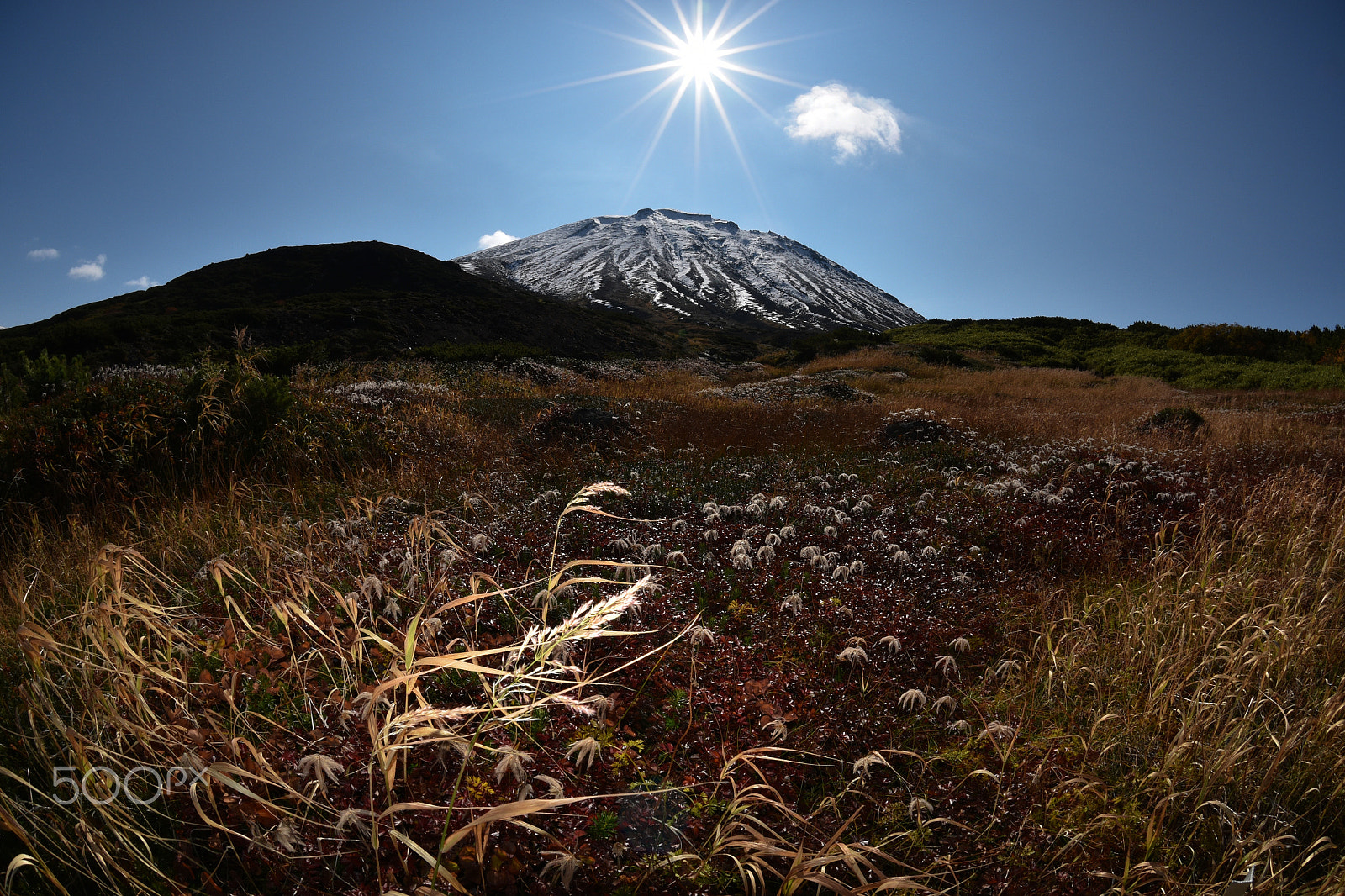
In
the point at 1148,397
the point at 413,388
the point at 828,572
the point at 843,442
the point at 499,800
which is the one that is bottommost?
the point at 499,800

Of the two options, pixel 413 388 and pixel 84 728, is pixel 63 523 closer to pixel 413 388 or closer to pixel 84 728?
pixel 84 728

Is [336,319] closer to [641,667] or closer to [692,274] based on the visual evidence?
[641,667]

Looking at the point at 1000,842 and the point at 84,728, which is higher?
the point at 84,728

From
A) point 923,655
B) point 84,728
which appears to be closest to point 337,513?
point 84,728

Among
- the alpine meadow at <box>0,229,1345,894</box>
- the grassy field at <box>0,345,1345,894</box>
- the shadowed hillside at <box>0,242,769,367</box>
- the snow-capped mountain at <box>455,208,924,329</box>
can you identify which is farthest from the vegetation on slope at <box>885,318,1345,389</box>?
the snow-capped mountain at <box>455,208,924,329</box>

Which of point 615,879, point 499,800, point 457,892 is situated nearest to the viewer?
point 457,892

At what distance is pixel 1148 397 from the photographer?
20.0 metres

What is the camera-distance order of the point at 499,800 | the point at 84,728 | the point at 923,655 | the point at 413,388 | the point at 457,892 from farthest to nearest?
1. the point at 413,388
2. the point at 923,655
3. the point at 84,728
4. the point at 499,800
5. the point at 457,892

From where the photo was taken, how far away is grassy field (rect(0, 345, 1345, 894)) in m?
1.96

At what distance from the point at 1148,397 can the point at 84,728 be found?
1055 inches

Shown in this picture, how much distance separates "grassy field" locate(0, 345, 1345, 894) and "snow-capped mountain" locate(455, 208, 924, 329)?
75.0m

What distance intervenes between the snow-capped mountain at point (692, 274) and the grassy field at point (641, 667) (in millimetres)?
Answer: 74975

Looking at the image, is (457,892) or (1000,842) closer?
(457,892)

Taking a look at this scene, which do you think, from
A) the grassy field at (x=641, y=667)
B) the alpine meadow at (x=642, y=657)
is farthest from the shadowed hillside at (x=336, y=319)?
the grassy field at (x=641, y=667)
